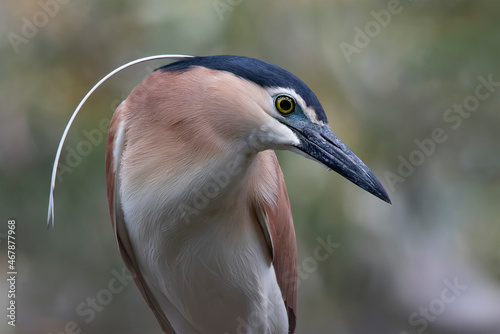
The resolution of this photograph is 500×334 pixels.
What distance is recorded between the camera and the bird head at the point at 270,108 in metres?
1.37

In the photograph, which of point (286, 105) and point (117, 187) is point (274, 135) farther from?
point (117, 187)


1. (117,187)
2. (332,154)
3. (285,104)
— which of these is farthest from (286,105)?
(117,187)

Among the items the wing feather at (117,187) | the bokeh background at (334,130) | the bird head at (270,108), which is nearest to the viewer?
the bird head at (270,108)

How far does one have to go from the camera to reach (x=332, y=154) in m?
1.44

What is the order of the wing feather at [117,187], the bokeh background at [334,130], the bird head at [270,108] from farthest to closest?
the bokeh background at [334,130] < the wing feather at [117,187] < the bird head at [270,108]

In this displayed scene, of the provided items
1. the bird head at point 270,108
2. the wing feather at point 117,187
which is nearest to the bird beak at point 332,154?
the bird head at point 270,108

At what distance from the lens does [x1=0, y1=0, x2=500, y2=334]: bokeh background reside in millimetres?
2465

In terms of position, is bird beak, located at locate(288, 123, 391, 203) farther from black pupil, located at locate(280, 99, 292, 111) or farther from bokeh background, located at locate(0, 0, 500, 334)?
bokeh background, located at locate(0, 0, 500, 334)

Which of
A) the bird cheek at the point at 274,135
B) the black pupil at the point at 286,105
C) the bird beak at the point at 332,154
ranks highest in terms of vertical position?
the black pupil at the point at 286,105

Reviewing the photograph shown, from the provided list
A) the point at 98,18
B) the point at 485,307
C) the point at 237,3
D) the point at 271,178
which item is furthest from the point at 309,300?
the point at 98,18

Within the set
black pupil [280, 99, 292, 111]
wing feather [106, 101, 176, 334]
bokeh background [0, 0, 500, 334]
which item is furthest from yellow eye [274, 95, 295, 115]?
bokeh background [0, 0, 500, 334]

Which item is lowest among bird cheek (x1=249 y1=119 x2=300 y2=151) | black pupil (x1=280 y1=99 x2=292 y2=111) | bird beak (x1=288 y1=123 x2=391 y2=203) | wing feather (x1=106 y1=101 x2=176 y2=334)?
wing feather (x1=106 y1=101 x2=176 y2=334)

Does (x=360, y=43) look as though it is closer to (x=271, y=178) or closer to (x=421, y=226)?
(x=421, y=226)

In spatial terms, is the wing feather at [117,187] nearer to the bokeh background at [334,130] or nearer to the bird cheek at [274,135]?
the bird cheek at [274,135]
